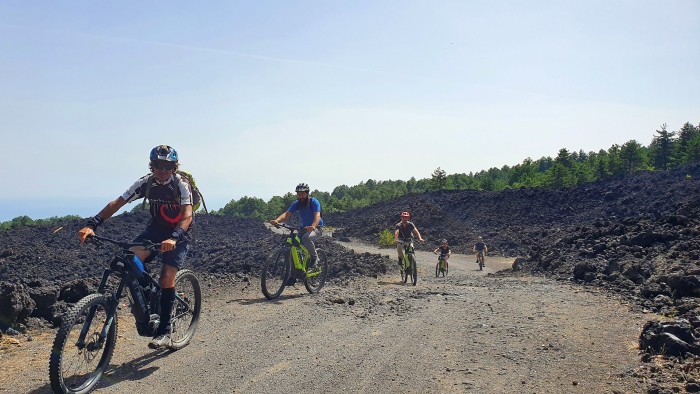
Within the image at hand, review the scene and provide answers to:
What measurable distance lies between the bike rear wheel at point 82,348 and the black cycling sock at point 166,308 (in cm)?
69

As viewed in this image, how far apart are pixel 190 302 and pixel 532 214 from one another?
3762 centimetres

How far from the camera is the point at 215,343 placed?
25.4ft

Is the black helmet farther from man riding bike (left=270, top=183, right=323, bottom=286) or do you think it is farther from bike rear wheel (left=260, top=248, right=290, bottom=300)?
man riding bike (left=270, top=183, right=323, bottom=286)

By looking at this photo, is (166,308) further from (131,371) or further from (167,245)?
(167,245)

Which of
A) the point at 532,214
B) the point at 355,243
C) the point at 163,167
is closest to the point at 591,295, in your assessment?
the point at 163,167

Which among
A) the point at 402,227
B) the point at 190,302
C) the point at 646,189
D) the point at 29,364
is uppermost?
the point at 646,189

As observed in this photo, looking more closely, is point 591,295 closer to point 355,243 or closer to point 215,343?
point 215,343

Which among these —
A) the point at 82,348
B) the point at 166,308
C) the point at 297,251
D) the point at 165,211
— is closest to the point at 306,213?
the point at 297,251

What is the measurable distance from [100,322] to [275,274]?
5.73 m

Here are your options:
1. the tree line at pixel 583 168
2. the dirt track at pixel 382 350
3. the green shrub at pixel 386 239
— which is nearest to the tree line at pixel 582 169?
the tree line at pixel 583 168

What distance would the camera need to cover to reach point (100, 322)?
19.1 ft

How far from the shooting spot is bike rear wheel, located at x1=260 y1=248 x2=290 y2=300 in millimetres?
11062

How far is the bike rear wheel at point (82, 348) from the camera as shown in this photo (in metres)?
5.22

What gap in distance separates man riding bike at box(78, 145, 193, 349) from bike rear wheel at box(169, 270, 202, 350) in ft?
1.22
